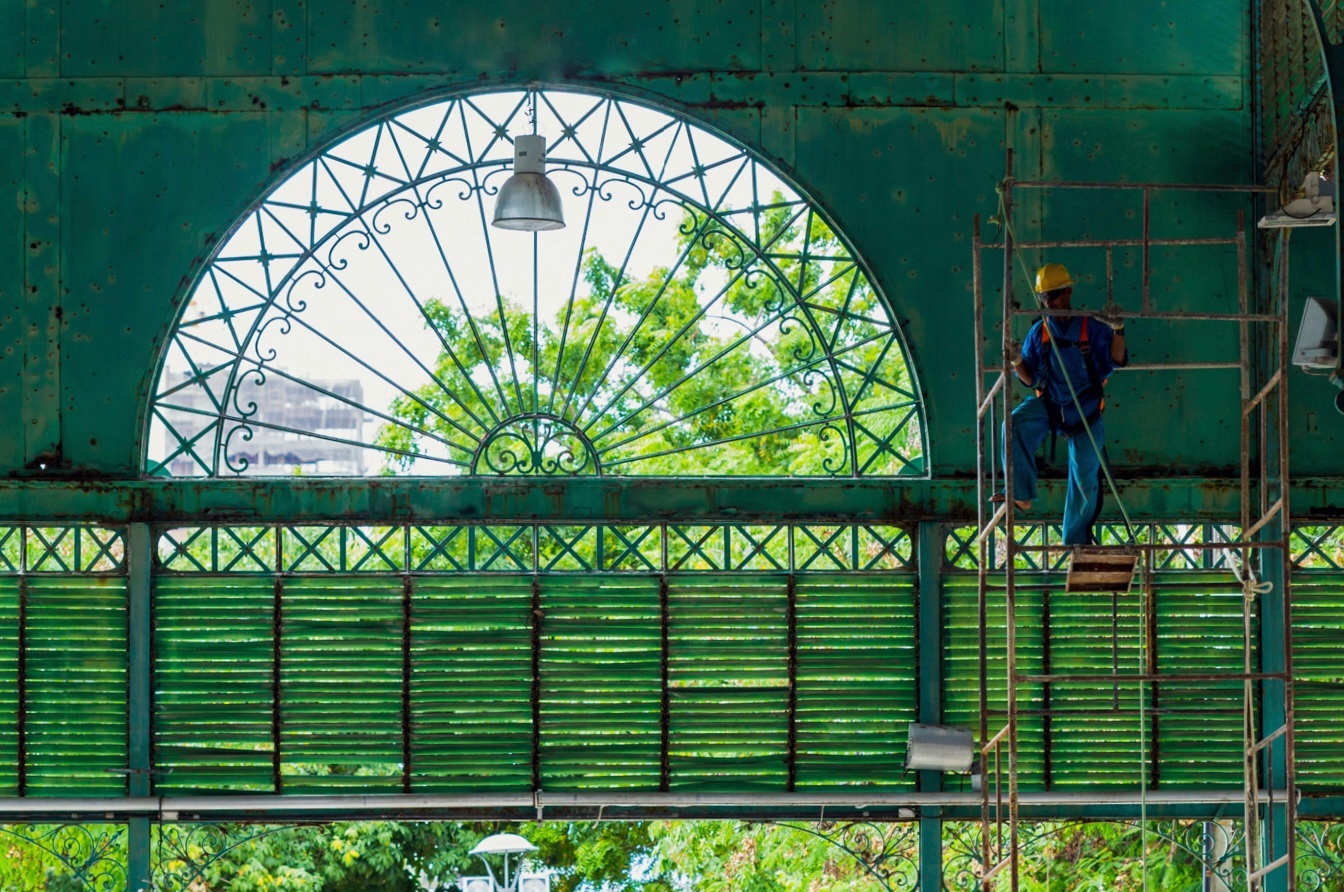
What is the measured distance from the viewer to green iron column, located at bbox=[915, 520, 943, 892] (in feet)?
31.7

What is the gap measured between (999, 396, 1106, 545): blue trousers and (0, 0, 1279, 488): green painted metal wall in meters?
1.66

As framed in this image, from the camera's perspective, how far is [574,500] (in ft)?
32.2

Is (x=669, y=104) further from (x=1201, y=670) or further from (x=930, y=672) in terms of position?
(x=1201, y=670)

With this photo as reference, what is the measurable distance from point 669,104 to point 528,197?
4.36ft

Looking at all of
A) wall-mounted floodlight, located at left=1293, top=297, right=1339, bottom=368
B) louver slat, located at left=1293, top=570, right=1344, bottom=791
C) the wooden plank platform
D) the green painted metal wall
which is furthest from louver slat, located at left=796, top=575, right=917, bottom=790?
wall-mounted floodlight, located at left=1293, top=297, right=1339, bottom=368

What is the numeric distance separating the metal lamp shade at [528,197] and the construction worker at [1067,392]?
2.84m

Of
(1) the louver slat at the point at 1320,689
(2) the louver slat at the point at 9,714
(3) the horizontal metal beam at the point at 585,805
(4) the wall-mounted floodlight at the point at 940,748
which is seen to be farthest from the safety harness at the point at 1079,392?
(2) the louver slat at the point at 9,714

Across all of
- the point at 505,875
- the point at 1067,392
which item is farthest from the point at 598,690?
the point at 505,875

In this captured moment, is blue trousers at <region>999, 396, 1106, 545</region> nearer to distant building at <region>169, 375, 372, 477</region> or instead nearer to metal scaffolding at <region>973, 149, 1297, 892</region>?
metal scaffolding at <region>973, 149, 1297, 892</region>

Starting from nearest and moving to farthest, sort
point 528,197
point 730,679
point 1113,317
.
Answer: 1. point 1113,317
2. point 528,197
3. point 730,679

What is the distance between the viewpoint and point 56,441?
979cm

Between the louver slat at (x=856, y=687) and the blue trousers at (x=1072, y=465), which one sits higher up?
the blue trousers at (x=1072, y=465)

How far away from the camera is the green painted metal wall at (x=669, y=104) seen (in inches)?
387

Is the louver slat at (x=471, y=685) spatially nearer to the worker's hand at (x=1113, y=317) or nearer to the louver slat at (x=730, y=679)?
the louver slat at (x=730, y=679)
